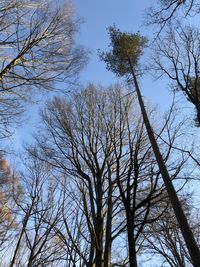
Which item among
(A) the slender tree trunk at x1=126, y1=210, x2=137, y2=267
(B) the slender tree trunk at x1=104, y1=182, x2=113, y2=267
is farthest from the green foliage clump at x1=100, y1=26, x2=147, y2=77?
(A) the slender tree trunk at x1=126, y1=210, x2=137, y2=267

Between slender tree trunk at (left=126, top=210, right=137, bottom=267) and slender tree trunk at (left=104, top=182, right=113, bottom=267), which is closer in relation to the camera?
slender tree trunk at (left=126, top=210, right=137, bottom=267)

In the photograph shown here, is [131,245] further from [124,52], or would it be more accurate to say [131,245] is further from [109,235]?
[124,52]

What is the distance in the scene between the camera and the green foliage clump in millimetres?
9820

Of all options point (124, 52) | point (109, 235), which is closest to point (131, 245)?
point (109, 235)

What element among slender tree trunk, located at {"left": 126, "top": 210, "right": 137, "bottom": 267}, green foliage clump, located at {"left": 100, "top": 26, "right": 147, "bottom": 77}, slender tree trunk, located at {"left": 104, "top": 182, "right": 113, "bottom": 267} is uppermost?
green foliage clump, located at {"left": 100, "top": 26, "right": 147, "bottom": 77}

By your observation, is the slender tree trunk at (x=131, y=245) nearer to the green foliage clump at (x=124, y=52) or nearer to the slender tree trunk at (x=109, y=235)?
the slender tree trunk at (x=109, y=235)

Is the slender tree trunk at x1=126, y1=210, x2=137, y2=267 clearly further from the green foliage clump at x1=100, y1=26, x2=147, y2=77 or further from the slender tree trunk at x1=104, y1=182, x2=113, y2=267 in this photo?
the green foliage clump at x1=100, y1=26, x2=147, y2=77

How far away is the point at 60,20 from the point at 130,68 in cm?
268

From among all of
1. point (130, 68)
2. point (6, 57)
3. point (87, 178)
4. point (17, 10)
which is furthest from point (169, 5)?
point (87, 178)

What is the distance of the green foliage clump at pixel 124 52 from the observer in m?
9.82

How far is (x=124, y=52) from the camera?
32.2 feet

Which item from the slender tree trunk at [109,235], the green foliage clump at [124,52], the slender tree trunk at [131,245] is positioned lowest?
the slender tree trunk at [131,245]

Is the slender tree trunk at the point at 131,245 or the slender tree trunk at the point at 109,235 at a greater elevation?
the slender tree trunk at the point at 109,235

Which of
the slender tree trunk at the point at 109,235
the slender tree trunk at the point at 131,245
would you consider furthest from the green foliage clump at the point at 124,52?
the slender tree trunk at the point at 131,245
